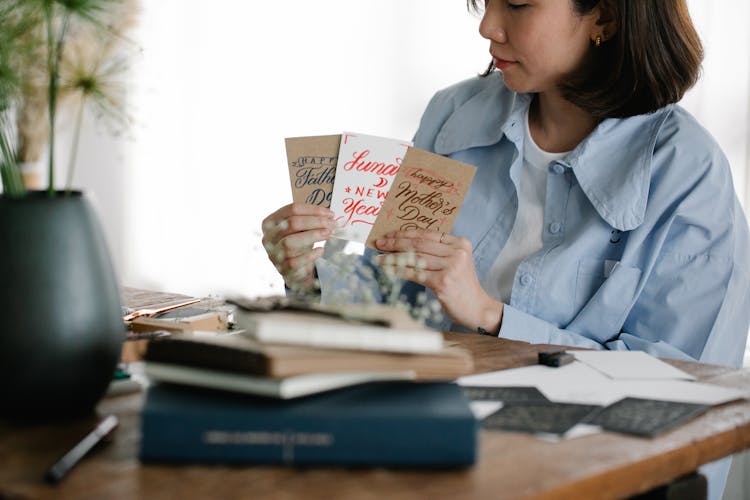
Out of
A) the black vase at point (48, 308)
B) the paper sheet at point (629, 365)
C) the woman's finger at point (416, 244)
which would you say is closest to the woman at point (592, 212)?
the woman's finger at point (416, 244)

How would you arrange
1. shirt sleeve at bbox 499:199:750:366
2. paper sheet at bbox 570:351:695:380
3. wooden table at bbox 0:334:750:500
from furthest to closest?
shirt sleeve at bbox 499:199:750:366
paper sheet at bbox 570:351:695:380
wooden table at bbox 0:334:750:500

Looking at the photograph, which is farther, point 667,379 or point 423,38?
point 423,38

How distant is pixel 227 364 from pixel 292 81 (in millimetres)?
2835

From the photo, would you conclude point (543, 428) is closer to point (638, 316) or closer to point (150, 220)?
point (638, 316)

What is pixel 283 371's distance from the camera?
886 mm

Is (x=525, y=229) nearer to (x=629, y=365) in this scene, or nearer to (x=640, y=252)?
(x=640, y=252)

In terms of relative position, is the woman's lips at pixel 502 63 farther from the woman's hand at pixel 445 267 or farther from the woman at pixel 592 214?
the woman's hand at pixel 445 267

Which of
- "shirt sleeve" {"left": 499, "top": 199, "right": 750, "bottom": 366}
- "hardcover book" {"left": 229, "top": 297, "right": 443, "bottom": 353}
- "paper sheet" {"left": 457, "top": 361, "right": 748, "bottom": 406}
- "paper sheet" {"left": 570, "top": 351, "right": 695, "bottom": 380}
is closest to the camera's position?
"hardcover book" {"left": 229, "top": 297, "right": 443, "bottom": 353}

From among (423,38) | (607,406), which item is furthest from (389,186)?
(423,38)

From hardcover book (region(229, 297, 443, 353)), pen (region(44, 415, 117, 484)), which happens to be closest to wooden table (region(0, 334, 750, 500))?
pen (region(44, 415, 117, 484))

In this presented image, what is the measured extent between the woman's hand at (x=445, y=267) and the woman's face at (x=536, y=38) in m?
0.45

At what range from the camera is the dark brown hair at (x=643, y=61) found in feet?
6.17

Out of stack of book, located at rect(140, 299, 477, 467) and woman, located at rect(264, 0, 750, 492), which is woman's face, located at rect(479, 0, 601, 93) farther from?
stack of book, located at rect(140, 299, 477, 467)

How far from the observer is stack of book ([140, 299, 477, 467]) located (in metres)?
0.87
